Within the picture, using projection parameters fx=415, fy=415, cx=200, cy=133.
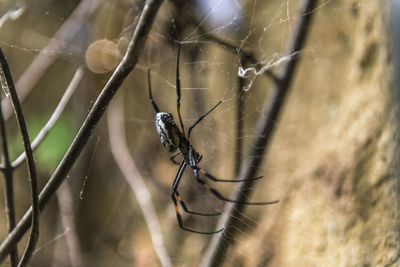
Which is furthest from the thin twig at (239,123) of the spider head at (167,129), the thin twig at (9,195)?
the thin twig at (9,195)

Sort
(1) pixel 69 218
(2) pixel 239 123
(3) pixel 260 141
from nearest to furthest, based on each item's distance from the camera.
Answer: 1. (3) pixel 260 141
2. (2) pixel 239 123
3. (1) pixel 69 218

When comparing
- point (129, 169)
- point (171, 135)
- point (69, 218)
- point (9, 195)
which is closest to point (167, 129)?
point (171, 135)

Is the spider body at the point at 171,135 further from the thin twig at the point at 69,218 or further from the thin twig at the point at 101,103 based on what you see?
the thin twig at the point at 69,218

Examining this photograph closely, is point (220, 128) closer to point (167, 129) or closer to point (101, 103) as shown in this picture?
point (167, 129)

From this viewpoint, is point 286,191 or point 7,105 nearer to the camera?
point 286,191

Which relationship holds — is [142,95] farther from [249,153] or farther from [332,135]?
[332,135]

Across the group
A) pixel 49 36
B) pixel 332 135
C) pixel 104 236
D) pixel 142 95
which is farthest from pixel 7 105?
pixel 332 135
